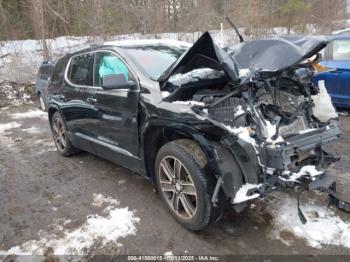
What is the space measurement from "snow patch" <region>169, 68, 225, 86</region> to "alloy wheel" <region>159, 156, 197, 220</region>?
30.3 inches

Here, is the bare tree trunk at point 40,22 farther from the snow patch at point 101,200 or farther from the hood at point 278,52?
the hood at point 278,52

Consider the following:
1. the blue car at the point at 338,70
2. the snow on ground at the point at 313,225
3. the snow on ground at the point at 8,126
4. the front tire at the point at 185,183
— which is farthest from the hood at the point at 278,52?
the snow on ground at the point at 8,126

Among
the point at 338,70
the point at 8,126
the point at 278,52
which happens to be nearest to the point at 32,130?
the point at 8,126

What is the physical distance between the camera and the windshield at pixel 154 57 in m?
3.76

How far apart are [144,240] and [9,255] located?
1289 millimetres

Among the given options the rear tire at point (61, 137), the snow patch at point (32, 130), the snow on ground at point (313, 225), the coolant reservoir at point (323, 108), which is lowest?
the snow patch at point (32, 130)

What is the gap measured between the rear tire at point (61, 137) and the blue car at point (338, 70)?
16.1 ft

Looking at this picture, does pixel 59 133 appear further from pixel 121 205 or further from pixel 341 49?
pixel 341 49

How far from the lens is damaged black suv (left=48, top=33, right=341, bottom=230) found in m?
2.81

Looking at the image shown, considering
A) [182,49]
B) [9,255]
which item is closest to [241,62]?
[182,49]

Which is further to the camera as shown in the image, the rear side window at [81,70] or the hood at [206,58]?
the rear side window at [81,70]

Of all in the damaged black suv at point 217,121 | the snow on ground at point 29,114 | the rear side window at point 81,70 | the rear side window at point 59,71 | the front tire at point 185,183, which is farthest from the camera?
the snow on ground at point 29,114

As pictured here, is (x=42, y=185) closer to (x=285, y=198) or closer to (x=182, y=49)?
(x=182, y=49)

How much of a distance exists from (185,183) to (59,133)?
3.42 metres
